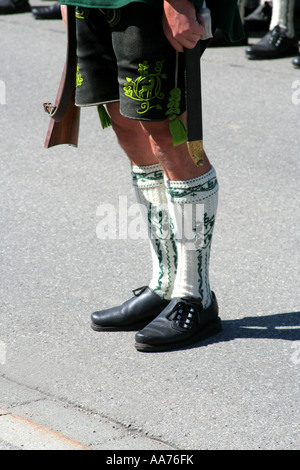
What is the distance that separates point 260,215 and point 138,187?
3.98ft

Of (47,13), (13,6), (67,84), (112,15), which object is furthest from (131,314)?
(13,6)

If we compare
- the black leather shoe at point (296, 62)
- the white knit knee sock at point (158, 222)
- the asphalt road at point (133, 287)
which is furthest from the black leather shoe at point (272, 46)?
the white knit knee sock at point (158, 222)

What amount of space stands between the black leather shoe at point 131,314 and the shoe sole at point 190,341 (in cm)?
16

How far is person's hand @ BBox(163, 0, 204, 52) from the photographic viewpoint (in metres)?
2.33

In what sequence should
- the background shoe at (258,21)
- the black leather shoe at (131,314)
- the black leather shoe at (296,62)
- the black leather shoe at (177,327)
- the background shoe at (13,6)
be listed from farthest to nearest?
the background shoe at (13,6) → the background shoe at (258,21) → the black leather shoe at (296,62) → the black leather shoe at (131,314) → the black leather shoe at (177,327)

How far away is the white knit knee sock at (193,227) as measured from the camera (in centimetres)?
263

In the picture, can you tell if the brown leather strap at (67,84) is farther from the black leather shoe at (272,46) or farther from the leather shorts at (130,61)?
the black leather shoe at (272,46)

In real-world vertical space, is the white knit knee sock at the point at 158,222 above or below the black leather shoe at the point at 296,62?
above

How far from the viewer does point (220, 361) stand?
265 centimetres

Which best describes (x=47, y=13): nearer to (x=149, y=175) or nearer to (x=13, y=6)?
(x=13, y=6)

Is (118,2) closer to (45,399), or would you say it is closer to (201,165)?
(201,165)

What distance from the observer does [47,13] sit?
7992 millimetres

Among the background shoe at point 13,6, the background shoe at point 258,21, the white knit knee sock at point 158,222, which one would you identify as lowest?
the background shoe at point 13,6

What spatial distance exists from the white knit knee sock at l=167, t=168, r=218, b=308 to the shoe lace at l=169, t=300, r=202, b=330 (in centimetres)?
3
